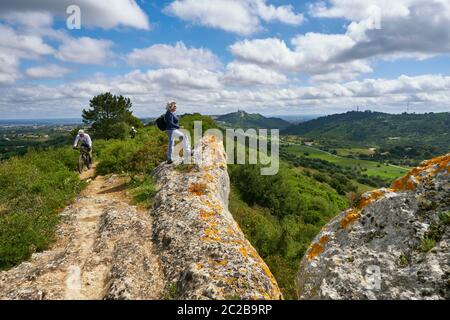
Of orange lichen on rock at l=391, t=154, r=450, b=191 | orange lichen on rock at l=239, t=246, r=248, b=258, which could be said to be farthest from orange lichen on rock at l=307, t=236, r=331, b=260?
orange lichen on rock at l=391, t=154, r=450, b=191

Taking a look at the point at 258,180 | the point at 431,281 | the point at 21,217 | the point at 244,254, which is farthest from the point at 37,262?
the point at 258,180

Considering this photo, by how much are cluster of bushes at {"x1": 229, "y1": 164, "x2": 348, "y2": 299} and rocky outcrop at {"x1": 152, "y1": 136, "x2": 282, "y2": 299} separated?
1264 millimetres

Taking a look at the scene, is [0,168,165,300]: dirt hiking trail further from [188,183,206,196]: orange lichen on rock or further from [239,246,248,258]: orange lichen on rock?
[239,246,248,258]: orange lichen on rock

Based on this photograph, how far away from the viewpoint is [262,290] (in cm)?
686

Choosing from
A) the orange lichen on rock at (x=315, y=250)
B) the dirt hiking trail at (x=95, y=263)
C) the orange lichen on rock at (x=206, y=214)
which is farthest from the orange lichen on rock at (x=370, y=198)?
the dirt hiking trail at (x=95, y=263)

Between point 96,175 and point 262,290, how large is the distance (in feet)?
48.7

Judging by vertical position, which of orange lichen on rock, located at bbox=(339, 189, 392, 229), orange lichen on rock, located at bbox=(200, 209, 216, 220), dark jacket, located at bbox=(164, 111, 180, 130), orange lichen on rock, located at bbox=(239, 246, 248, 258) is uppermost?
dark jacket, located at bbox=(164, 111, 180, 130)

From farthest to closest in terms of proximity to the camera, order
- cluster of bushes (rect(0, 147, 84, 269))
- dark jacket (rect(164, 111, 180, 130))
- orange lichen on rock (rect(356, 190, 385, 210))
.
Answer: dark jacket (rect(164, 111, 180, 130)) → cluster of bushes (rect(0, 147, 84, 269)) → orange lichen on rock (rect(356, 190, 385, 210))

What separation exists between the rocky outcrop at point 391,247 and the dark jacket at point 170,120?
9622mm

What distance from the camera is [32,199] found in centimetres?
1276

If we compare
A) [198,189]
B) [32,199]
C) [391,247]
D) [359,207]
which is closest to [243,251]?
[359,207]

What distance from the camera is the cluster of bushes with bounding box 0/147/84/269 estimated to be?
907 centimetres

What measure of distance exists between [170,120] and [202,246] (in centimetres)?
847
